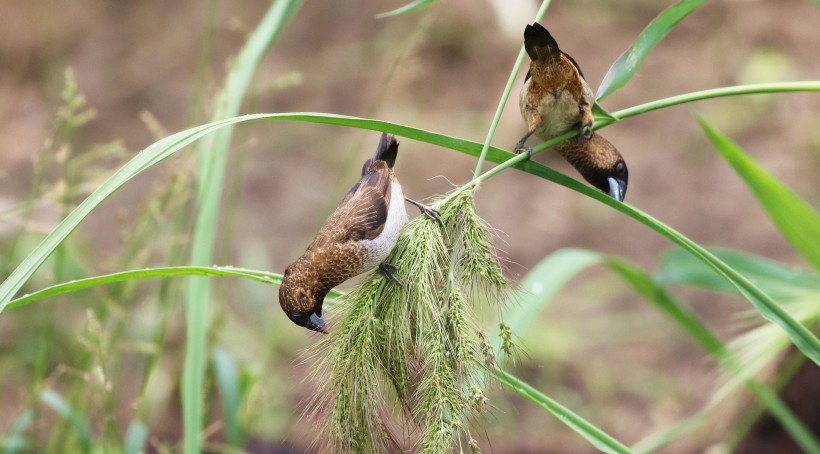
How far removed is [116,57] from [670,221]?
4351 millimetres

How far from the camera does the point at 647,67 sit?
19.8 feet

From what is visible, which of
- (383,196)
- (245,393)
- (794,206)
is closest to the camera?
(383,196)

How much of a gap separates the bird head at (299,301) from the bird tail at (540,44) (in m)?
0.71

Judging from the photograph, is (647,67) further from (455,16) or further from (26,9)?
(26,9)

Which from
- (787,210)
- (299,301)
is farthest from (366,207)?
(787,210)

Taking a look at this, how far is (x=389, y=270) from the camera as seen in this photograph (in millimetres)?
1491

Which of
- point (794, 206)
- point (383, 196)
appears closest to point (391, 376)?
point (383, 196)

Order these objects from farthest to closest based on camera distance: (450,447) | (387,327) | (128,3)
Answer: (128,3) < (387,327) < (450,447)

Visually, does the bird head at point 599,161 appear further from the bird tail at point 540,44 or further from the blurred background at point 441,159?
the blurred background at point 441,159

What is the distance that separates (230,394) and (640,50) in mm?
1645

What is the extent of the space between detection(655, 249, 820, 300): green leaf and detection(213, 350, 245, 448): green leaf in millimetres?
1374

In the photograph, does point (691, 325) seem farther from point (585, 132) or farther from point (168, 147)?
point (168, 147)

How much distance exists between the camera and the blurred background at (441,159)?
4.53 metres

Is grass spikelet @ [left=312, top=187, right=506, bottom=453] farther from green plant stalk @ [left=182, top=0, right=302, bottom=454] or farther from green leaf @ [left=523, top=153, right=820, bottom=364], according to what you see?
green plant stalk @ [left=182, top=0, right=302, bottom=454]
